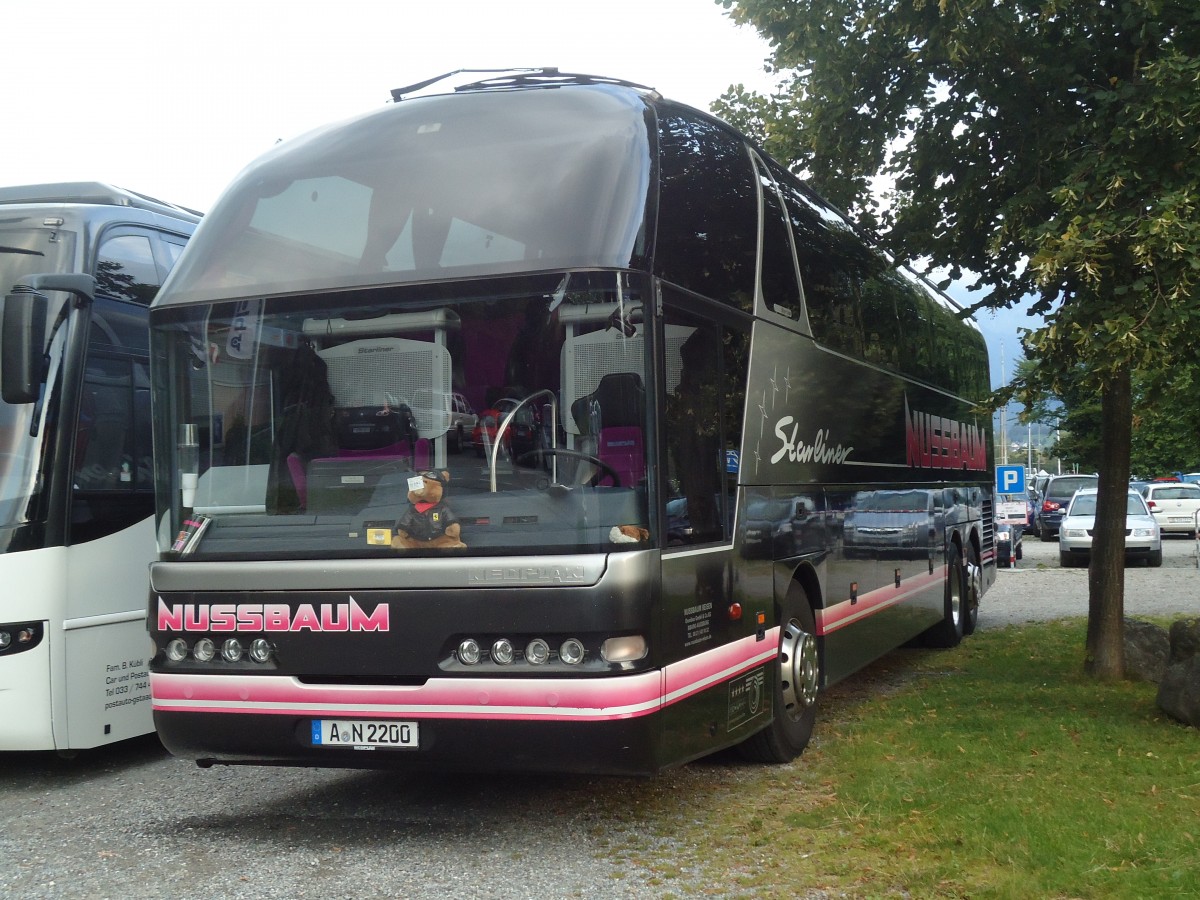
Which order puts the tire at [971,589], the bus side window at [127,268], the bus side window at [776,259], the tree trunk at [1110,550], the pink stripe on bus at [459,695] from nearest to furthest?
the pink stripe on bus at [459,695] → the bus side window at [776,259] → the bus side window at [127,268] → the tree trunk at [1110,550] → the tire at [971,589]

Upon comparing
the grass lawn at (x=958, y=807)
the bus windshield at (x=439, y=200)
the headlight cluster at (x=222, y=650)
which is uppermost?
the bus windshield at (x=439, y=200)

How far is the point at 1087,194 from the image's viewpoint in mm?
8500

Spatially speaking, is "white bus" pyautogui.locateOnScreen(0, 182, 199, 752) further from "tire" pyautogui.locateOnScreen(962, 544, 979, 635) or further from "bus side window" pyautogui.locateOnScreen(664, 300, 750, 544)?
"tire" pyautogui.locateOnScreen(962, 544, 979, 635)

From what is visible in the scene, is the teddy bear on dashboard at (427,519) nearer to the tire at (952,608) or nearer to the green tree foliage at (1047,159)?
the green tree foliage at (1047,159)

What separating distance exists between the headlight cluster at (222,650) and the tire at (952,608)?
30.4 feet

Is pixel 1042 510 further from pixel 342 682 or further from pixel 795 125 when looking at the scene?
pixel 342 682

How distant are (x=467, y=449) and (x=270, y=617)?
3.91ft

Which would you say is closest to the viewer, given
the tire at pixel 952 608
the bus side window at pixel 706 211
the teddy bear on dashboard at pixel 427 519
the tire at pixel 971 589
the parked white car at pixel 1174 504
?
the teddy bear on dashboard at pixel 427 519

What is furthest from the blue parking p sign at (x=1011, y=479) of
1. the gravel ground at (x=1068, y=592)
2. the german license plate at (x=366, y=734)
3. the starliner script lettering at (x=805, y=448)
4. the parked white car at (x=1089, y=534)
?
the german license plate at (x=366, y=734)

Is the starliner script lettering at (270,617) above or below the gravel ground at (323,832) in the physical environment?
above

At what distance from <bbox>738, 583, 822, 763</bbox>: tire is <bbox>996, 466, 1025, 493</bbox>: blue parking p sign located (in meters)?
17.6

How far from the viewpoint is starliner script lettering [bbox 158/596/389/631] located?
6.02 m

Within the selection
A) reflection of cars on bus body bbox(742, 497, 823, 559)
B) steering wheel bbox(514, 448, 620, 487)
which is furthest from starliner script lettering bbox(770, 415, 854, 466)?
steering wheel bbox(514, 448, 620, 487)

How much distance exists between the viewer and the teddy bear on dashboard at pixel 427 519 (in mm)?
5992
